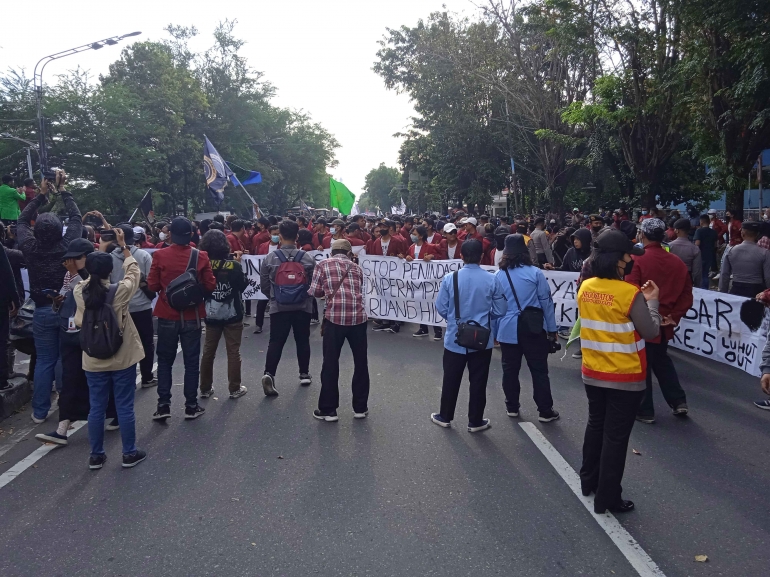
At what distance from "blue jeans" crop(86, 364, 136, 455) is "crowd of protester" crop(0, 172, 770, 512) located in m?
0.01

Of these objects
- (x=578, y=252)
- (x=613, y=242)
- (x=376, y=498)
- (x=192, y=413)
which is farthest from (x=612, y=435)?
(x=578, y=252)

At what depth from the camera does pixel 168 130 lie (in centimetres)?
3738

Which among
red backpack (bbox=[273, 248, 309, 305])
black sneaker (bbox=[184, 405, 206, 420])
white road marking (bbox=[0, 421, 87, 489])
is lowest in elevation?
white road marking (bbox=[0, 421, 87, 489])

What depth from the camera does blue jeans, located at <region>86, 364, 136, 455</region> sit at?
5082 mm

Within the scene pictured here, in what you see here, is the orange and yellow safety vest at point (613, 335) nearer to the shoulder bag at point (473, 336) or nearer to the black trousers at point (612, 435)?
the black trousers at point (612, 435)

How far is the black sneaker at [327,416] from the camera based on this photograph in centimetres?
611

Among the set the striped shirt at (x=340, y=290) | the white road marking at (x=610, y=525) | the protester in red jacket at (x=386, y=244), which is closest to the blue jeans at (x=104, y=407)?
the striped shirt at (x=340, y=290)

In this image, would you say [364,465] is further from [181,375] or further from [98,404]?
[181,375]

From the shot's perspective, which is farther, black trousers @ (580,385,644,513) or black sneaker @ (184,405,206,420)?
black sneaker @ (184,405,206,420)

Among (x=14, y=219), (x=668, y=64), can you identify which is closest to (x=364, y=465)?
(x=14, y=219)

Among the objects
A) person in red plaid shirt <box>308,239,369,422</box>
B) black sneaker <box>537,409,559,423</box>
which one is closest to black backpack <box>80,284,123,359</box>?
person in red plaid shirt <box>308,239,369,422</box>

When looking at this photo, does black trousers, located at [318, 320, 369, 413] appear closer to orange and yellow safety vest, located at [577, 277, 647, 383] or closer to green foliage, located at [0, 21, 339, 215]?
orange and yellow safety vest, located at [577, 277, 647, 383]

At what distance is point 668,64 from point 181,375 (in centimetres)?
1508

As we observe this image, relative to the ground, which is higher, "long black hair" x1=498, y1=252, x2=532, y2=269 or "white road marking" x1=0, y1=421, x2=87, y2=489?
"long black hair" x1=498, y1=252, x2=532, y2=269
